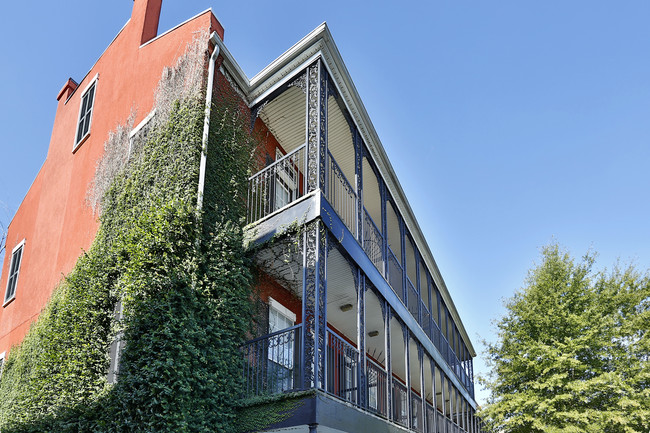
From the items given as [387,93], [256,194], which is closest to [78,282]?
[256,194]

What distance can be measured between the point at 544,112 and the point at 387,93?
4211 millimetres

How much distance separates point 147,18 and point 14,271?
8.18m

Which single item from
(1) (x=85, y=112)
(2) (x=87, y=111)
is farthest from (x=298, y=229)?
(1) (x=85, y=112)

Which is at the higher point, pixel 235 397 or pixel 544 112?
pixel 544 112

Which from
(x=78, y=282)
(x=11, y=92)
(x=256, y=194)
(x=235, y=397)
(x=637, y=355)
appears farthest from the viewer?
(x=11, y=92)

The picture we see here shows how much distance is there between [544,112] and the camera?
42.3 feet

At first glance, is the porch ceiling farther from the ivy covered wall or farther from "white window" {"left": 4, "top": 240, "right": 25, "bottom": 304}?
"white window" {"left": 4, "top": 240, "right": 25, "bottom": 304}

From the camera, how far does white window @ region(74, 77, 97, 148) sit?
14003 millimetres

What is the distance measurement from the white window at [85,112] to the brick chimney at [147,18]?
7.26 feet

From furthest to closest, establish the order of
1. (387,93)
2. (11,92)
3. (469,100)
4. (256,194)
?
(11,92) < (469,100) < (387,93) < (256,194)

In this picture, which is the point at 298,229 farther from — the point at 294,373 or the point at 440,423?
the point at 440,423

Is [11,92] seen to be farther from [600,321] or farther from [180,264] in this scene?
[600,321]

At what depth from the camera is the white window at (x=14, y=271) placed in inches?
583

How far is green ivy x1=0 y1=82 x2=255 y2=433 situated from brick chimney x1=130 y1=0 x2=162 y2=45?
12.4 ft
